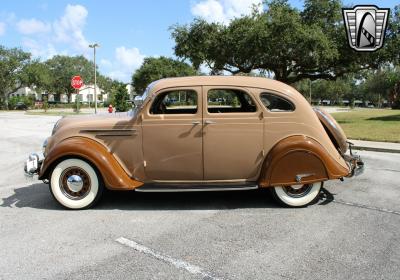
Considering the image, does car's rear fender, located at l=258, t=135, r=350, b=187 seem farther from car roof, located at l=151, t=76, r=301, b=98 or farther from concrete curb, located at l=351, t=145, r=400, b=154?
concrete curb, located at l=351, t=145, r=400, b=154

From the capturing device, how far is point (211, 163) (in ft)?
19.4

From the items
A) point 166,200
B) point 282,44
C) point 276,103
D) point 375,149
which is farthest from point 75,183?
point 282,44

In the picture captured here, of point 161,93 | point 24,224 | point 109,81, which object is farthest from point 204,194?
point 109,81

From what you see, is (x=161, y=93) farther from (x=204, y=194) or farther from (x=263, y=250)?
(x=263, y=250)

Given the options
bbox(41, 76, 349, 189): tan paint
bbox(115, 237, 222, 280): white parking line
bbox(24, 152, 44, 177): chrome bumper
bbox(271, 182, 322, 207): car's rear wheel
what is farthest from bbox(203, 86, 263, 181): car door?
bbox(24, 152, 44, 177): chrome bumper

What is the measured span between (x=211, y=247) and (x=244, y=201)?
1959 millimetres

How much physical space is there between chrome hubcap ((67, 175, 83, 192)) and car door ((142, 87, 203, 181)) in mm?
956

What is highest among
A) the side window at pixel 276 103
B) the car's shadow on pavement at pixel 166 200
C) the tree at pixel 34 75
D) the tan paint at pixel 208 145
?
the tree at pixel 34 75

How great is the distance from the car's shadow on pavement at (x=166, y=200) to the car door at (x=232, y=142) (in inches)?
20.2

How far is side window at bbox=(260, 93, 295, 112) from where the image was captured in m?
6.00

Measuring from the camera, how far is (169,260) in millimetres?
4203

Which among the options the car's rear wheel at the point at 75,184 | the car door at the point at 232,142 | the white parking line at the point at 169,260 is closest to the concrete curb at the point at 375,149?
the car door at the point at 232,142

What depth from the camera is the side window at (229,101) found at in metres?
6.08

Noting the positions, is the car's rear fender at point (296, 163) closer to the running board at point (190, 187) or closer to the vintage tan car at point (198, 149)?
the vintage tan car at point (198, 149)
